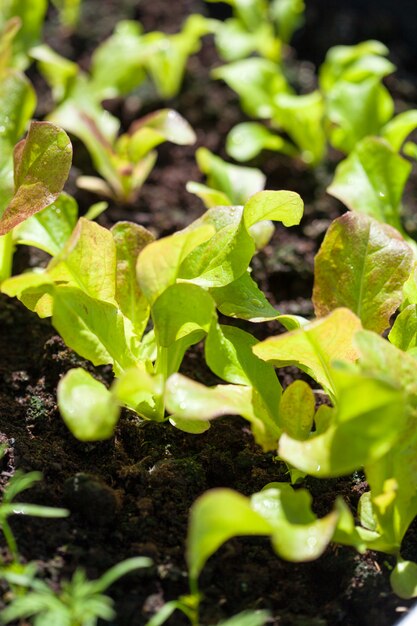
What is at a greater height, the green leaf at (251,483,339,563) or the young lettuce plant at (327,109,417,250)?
the young lettuce plant at (327,109,417,250)

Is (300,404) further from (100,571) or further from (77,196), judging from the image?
(77,196)

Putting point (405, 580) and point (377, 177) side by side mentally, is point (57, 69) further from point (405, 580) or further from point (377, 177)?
point (405, 580)

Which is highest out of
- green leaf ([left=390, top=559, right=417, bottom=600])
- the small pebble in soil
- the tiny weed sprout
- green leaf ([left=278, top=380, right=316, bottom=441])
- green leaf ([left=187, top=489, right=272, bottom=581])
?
green leaf ([left=187, top=489, right=272, bottom=581])

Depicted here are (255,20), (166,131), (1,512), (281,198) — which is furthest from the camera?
(255,20)

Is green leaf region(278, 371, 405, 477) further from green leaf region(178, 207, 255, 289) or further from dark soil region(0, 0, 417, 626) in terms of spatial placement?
green leaf region(178, 207, 255, 289)

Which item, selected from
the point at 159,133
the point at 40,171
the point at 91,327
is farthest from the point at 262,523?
the point at 159,133

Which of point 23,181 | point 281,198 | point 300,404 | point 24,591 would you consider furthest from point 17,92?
point 24,591

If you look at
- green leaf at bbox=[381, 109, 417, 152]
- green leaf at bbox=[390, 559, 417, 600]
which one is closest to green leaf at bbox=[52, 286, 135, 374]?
green leaf at bbox=[390, 559, 417, 600]
